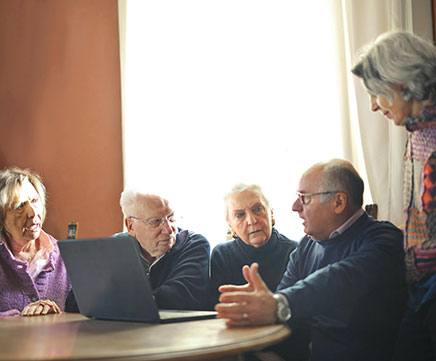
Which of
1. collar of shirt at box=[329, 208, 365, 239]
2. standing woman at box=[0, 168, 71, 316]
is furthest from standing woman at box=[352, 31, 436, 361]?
standing woman at box=[0, 168, 71, 316]

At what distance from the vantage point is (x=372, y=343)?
6.52 ft

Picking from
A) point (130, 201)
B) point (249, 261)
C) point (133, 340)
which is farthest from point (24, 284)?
point (133, 340)

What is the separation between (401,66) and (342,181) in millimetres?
478

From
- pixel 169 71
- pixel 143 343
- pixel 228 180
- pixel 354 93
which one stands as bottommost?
pixel 143 343

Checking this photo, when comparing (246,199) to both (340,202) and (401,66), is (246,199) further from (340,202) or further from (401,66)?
(401,66)

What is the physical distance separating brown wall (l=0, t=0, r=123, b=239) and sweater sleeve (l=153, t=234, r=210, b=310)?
4.21 feet

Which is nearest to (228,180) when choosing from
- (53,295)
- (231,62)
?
(231,62)

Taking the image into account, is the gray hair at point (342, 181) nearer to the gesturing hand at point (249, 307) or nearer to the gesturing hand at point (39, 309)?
the gesturing hand at point (249, 307)

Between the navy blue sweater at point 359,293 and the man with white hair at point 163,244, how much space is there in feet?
1.73

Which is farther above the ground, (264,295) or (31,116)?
(31,116)

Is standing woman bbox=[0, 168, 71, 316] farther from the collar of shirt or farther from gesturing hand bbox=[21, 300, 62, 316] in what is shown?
the collar of shirt

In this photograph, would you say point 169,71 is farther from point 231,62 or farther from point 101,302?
point 101,302

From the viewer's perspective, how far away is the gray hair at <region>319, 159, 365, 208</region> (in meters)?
2.19

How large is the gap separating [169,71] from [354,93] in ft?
3.80
